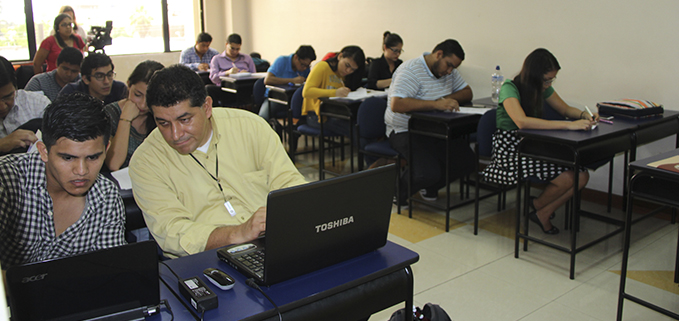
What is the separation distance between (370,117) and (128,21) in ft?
20.2

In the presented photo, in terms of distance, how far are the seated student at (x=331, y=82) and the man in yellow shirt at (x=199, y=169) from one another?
7.53 ft

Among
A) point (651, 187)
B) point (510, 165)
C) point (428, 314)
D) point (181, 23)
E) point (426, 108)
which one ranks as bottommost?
point (428, 314)

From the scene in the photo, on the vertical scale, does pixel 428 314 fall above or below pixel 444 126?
below

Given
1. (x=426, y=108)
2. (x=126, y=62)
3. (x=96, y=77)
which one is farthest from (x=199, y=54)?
(x=426, y=108)

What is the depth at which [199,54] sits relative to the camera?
725 centimetres

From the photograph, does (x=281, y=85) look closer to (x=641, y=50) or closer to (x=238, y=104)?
(x=238, y=104)

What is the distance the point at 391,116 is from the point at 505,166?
3.06 ft

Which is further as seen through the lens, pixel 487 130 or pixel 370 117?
pixel 370 117

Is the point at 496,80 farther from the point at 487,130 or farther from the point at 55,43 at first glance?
the point at 55,43

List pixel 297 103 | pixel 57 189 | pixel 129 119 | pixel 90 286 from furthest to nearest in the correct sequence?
1. pixel 297 103
2. pixel 129 119
3. pixel 57 189
4. pixel 90 286

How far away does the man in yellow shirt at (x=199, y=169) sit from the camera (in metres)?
1.64

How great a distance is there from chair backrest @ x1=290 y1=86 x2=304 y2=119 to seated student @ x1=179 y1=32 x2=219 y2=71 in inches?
109

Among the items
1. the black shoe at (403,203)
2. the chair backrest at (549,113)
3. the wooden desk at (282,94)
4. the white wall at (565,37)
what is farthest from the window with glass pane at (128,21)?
the chair backrest at (549,113)

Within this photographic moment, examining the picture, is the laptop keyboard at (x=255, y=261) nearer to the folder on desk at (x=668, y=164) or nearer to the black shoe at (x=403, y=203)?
the folder on desk at (x=668, y=164)
